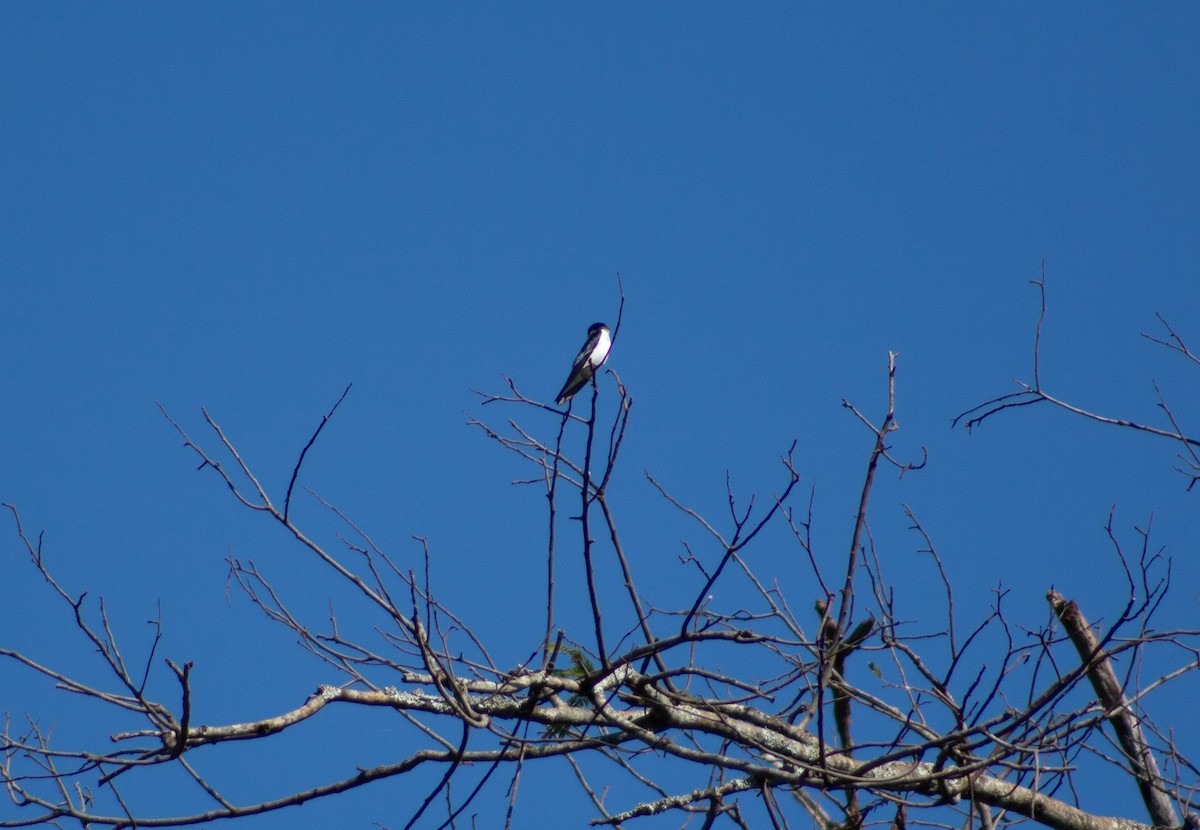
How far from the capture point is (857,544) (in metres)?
2.81

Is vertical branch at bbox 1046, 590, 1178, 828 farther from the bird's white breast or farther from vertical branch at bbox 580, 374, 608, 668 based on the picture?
the bird's white breast

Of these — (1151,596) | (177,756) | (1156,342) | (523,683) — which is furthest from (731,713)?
(1156,342)

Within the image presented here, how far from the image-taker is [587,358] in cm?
855

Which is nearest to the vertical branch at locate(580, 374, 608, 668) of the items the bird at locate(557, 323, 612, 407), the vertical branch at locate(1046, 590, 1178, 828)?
the vertical branch at locate(1046, 590, 1178, 828)

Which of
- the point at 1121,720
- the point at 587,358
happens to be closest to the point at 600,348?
the point at 587,358

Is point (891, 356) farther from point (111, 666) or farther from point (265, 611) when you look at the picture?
point (111, 666)

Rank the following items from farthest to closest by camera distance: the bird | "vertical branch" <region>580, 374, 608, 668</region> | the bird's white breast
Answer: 1. the bird's white breast
2. the bird
3. "vertical branch" <region>580, 374, 608, 668</region>

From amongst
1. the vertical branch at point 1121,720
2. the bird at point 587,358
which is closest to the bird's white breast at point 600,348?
the bird at point 587,358

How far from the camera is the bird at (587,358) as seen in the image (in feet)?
28.4

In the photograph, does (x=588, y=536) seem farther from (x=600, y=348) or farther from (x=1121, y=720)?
(x=600, y=348)

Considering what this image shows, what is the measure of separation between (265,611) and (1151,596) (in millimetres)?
2307

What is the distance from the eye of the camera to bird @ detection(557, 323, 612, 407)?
8.65 m

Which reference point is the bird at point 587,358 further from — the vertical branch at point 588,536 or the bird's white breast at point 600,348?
the vertical branch at point 588,536

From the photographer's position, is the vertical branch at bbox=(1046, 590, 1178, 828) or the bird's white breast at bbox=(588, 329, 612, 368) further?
the bird's white breast at bbox=(588, 329, 612, 368)
